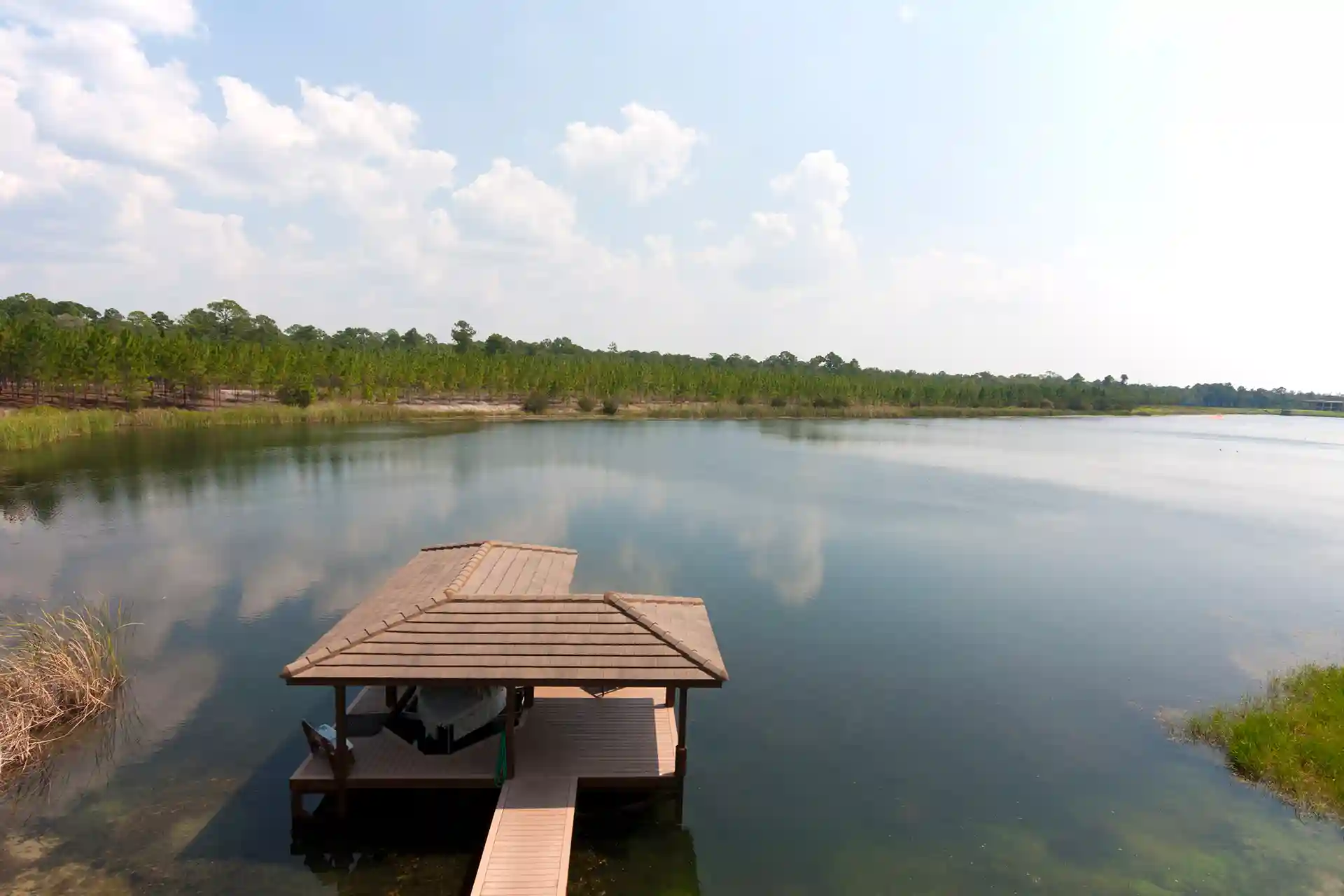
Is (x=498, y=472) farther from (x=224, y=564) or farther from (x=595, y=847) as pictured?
(x=595, y=847)

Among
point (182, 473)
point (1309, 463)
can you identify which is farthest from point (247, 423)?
point (1309, 463)

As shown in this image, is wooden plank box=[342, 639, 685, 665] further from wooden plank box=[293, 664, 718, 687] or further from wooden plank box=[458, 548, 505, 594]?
wooden plank box=[458, 548, 505, 594]

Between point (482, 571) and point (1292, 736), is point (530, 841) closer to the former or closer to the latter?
point (482, 571)

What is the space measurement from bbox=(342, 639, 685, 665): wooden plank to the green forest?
6588cm

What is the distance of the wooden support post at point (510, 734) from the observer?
11.2 m

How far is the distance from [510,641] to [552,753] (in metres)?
2.14

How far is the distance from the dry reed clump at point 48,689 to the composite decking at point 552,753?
5.08 metres

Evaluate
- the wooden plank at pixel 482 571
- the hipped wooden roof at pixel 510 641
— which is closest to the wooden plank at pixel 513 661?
the hipped wooden roof at pixel 510 641

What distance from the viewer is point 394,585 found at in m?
14.0

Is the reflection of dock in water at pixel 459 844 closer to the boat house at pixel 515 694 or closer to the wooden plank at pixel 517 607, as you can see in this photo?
the boat house at pixel 515 694

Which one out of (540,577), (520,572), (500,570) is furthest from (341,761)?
(540,577)

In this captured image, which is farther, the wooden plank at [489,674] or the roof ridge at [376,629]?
the roof ridge at [376,629]

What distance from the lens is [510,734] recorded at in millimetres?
11234

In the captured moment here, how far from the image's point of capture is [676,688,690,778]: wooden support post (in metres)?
11.5
